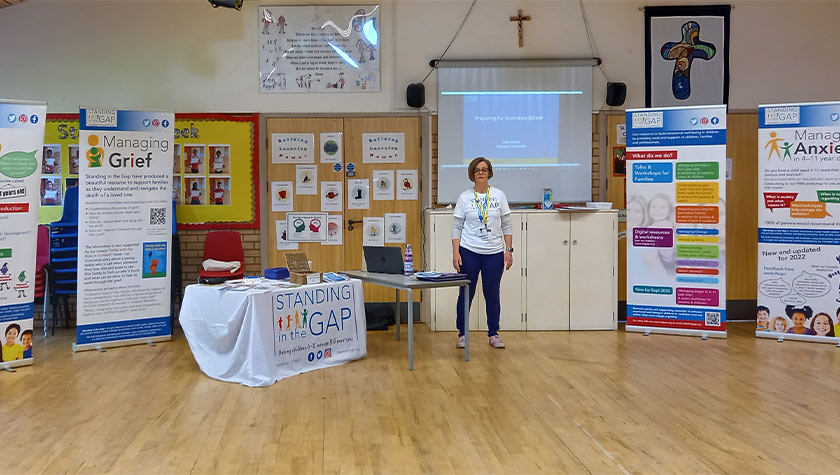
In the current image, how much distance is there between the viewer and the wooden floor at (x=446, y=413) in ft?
11.1

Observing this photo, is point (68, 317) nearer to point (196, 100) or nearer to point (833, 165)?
point (196, 100)

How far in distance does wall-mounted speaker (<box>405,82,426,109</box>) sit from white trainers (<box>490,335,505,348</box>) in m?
2.59

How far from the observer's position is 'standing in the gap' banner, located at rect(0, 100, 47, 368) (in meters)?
5.39

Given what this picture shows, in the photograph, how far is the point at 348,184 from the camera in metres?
7.32

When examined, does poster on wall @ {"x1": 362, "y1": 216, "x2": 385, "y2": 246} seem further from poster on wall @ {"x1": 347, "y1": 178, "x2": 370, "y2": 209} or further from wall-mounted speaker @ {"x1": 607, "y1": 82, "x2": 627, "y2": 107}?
wall-mounted speaker @ {"x1": 607, "y1": 82, "x2": 627, "y2": 107}

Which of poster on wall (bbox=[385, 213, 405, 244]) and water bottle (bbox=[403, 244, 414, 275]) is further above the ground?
poster on wall (bbox=[385, 213, 405, 244])

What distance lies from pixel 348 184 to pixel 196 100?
181 centimetres

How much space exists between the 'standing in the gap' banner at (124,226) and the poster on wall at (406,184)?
91.8 inches

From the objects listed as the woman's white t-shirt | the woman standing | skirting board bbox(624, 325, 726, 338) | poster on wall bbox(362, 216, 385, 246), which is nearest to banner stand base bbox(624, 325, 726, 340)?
skirting board bbox(624, 325, 726, 338)

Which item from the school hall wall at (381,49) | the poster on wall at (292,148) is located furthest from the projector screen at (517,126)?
the poster on wall at (292,148)

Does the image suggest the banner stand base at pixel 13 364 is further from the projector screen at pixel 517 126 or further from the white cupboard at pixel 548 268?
the projector screen at pixel 517 126

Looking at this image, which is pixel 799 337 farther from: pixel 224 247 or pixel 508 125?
pixel 224 247

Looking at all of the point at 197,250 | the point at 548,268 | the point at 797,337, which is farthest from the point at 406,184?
the point at 797,337

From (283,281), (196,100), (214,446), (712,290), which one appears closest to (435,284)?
(283,281)
